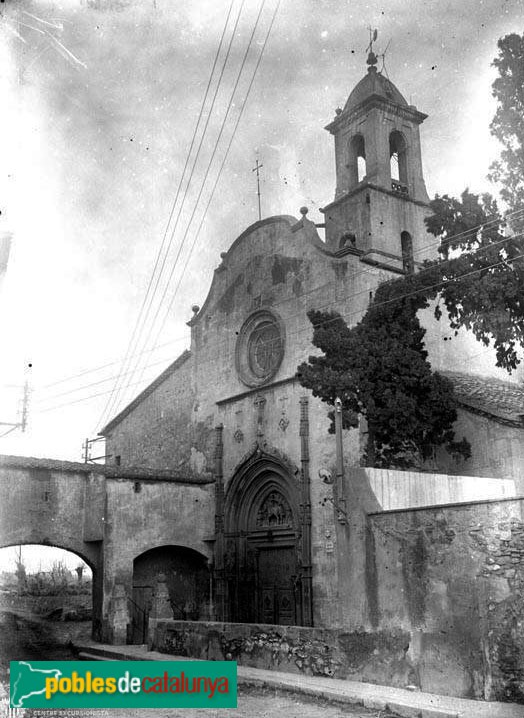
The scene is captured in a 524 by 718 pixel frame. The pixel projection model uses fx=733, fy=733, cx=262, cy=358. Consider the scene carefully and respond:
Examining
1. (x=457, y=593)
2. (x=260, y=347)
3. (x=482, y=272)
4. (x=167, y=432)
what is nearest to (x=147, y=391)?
(x=167, y=432)

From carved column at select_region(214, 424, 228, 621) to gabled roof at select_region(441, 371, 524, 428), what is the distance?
720 centimetres

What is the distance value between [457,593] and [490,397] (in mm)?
9289

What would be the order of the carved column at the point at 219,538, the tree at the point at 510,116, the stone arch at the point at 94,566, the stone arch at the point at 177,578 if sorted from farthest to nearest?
the carved column at the point at 219,538 → the stone arch at the point at 177,578 → the stone arch at the point at 94,566 → the tree at the point at 510,116

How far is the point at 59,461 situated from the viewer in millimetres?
19484

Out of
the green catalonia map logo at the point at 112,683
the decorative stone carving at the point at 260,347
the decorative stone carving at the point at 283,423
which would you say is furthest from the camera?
the decorative stone carving at the point at 260,347

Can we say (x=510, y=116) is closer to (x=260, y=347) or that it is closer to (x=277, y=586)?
(x=260, y=347)

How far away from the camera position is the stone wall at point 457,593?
899 cm

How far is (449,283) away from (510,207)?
187 cm

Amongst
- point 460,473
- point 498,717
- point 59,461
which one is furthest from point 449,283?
point 59,461

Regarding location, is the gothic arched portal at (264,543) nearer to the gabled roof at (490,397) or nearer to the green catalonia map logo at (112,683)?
the gabled roof at (490,397)

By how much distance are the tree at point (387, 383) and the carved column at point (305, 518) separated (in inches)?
111

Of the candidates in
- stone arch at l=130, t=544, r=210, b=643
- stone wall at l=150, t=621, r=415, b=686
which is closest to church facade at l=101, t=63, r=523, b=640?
stone arch at l=130, t=544, r=210, b=643

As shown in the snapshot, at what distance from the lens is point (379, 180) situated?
21609 millimetres

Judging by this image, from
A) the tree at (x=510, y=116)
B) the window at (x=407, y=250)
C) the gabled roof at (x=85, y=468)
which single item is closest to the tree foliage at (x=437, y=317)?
the tree at (x=510, y=116)
